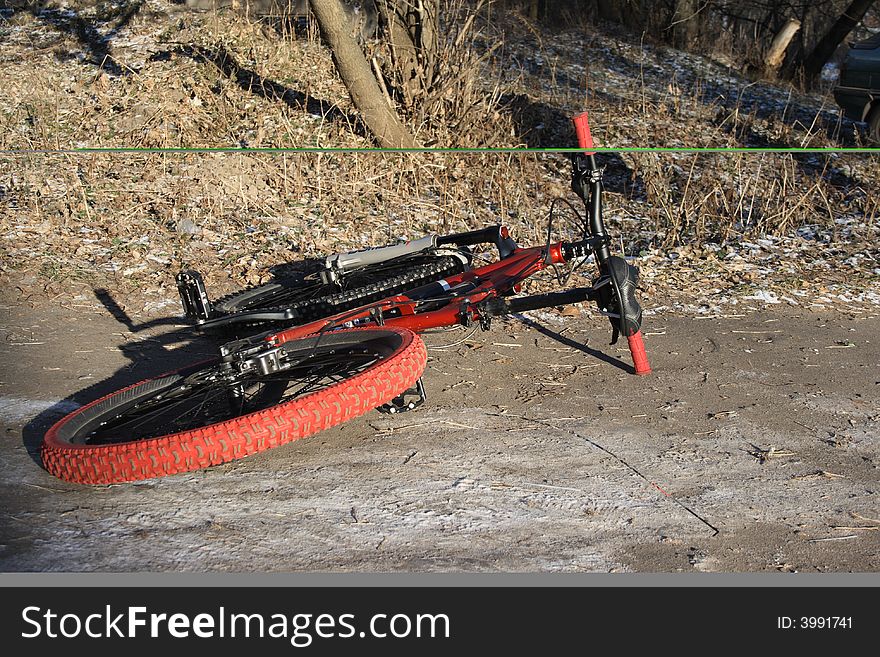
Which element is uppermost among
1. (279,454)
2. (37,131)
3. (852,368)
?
(37,131)

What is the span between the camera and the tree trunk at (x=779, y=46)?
14.5 meters

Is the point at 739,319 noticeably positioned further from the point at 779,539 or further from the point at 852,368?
the point at 779,539

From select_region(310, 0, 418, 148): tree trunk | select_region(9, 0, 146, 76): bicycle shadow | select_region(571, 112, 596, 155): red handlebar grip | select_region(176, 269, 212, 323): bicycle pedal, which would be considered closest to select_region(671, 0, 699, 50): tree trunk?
select_region(310, 0, 418, 148): tree trunk

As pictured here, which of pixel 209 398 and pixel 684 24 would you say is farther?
pixel 684 24

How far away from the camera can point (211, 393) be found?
4352 mm

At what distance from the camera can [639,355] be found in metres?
5.20

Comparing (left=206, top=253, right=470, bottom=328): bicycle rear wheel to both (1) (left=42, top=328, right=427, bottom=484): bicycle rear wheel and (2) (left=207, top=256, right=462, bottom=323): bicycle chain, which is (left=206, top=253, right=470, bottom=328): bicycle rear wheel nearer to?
(2) (left=207, top=256, right=462, bottom=323): bicycle chain

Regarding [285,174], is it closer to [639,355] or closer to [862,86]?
[639,355]

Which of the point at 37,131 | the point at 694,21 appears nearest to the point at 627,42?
the point at 694,21

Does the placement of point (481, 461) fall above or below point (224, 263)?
below

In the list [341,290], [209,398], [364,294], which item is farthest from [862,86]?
[209,398]

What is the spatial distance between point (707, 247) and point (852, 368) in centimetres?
251

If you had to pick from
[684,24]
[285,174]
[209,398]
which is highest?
[684,24]

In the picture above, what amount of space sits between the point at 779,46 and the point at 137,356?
12411 mm
